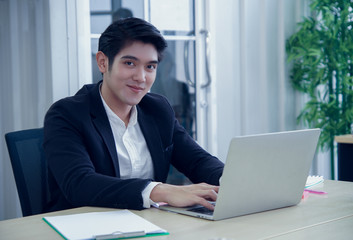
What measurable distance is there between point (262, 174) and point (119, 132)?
771 mm

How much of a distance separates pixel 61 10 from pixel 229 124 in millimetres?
1570

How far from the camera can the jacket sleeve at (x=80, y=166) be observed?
1457 mm

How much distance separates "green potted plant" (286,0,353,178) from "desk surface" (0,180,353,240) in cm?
239

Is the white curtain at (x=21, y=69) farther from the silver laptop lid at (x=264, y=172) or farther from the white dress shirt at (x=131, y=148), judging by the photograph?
the silver laptop lid at (x=264, y=172)

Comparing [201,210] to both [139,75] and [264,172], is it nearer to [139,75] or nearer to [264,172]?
[264,172]

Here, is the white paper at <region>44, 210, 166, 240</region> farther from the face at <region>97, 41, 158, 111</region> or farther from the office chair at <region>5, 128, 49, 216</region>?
the face at <region>97, 41, 158, 111</region>

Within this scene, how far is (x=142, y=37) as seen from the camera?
1.87 meters

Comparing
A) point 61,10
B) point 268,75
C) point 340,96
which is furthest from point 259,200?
point 340,96

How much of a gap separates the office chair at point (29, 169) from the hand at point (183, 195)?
0.55m

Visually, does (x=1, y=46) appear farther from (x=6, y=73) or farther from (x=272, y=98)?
(x=272, y=98)

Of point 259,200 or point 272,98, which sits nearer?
point 259,200

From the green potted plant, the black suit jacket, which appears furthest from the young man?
the green potted plant

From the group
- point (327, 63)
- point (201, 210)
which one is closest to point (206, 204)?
point (201, 210)

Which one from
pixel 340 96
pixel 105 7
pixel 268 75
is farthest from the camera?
pixel 340 96
